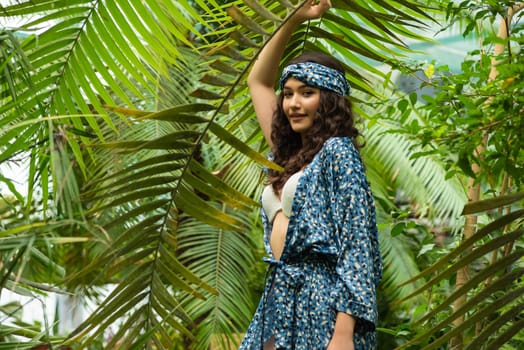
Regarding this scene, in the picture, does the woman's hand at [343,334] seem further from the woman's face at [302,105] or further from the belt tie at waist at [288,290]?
the woman's face at [302,105]

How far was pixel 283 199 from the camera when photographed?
2.37 metres

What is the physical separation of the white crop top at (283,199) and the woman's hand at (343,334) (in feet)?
1.08

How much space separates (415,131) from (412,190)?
3.85m

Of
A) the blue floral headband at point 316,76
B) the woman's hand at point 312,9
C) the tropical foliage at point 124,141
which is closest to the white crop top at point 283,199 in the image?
the tropical foliage at point 124,141

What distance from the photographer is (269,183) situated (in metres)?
2.45

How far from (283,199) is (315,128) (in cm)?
22

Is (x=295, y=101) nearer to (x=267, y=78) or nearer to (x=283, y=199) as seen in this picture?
(x=267, y=78)

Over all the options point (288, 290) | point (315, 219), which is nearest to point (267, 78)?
point (315, 219)

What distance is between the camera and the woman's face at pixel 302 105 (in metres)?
2.41

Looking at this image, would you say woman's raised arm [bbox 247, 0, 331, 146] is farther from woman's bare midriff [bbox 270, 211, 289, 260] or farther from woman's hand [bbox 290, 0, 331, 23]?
woman's bare midriff [bbox 270, 211, 289, 260]

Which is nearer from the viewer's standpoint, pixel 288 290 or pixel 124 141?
pixel 124 141

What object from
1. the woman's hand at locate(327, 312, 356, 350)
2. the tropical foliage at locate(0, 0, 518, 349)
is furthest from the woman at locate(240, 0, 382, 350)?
the tropical foliage at locate(0, 0, 518, 349)

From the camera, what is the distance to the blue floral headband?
239 centimetres

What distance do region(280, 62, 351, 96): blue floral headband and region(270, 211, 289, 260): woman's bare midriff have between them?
0.37 metres
